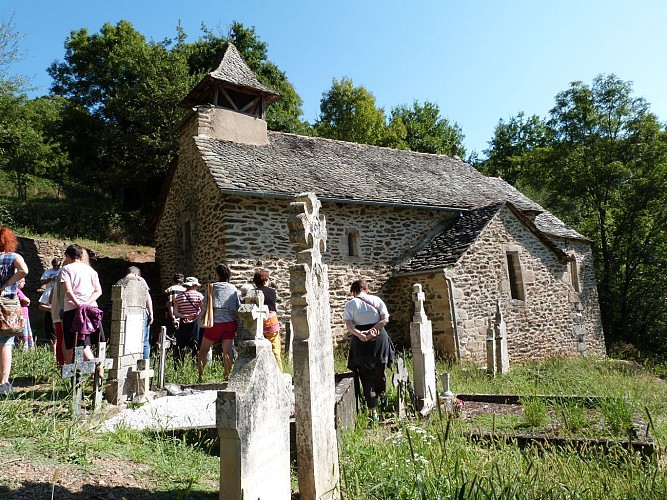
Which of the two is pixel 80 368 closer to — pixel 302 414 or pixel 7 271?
pixel 7 271

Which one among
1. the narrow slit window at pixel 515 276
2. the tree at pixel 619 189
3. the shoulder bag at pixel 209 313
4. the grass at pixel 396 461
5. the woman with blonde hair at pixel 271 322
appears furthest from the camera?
the tree at pixel 619 189

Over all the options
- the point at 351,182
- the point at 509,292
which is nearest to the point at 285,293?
the point at 351,182

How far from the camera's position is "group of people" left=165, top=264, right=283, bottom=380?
263 inches

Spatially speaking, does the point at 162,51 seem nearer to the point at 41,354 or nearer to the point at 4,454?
the point at 41,354

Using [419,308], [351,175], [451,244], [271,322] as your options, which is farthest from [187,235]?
[419,308]

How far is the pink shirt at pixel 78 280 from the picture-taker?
579cm

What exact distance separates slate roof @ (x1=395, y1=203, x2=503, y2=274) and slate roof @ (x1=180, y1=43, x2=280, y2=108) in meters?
7.31

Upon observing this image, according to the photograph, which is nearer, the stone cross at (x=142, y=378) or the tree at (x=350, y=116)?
the stone cross at (x=142, y=378)

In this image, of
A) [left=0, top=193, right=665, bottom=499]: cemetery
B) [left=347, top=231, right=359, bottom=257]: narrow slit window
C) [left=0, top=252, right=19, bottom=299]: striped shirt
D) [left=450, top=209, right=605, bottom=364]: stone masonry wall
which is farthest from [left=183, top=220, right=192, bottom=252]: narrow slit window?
[left=0, top=252, right=19, bottom=299]: striped shirt

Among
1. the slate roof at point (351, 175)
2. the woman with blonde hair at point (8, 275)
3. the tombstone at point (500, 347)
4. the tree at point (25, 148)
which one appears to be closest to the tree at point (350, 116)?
the slate roof at point (351, 175)

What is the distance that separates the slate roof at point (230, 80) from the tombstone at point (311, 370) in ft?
41.5

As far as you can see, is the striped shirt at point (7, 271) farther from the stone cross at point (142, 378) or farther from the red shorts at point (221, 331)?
the red shorts at point (221, 331)

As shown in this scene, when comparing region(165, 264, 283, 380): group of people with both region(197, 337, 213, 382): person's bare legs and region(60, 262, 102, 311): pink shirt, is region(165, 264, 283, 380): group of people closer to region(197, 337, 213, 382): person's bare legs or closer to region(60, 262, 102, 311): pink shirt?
region(197, 337, 213, 382): person's bare legs

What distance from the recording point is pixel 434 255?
13.7 m
